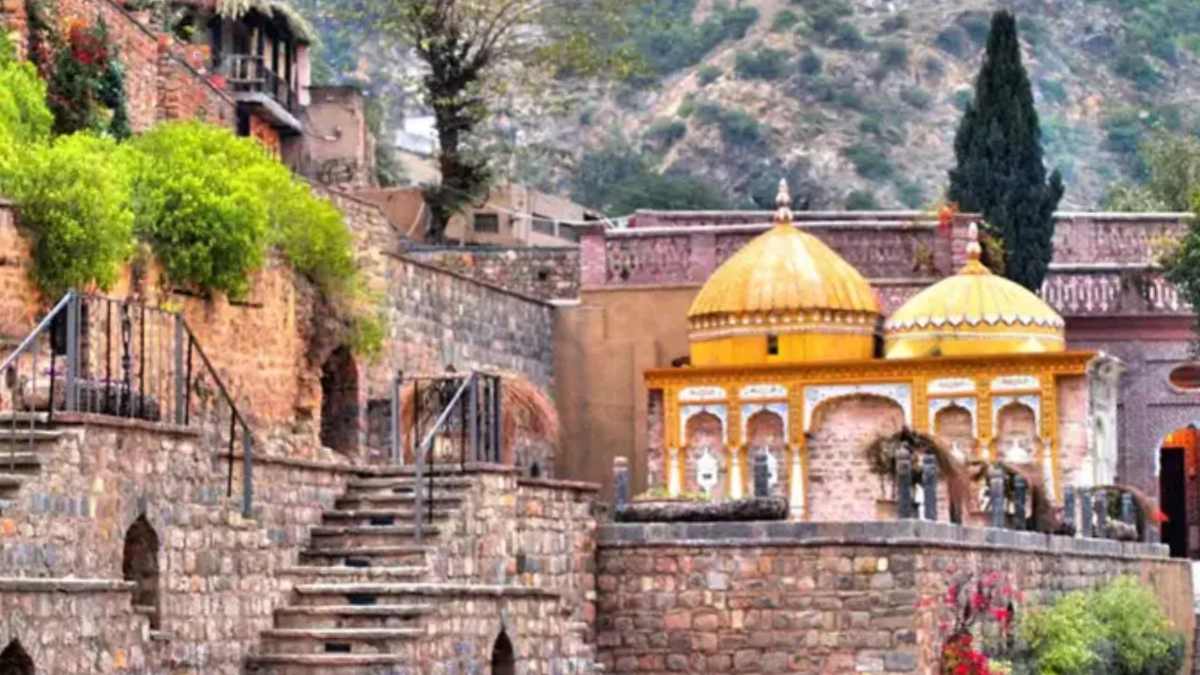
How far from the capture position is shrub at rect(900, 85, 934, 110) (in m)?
103

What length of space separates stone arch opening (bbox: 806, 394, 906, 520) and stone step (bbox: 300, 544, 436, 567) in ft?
55.1

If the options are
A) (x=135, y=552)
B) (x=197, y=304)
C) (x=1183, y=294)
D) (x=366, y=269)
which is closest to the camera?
(x=135, y=552)

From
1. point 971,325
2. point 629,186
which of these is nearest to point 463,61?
point 971,325

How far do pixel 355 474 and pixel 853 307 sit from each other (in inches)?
693

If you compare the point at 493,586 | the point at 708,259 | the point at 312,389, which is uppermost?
the point at 708,259

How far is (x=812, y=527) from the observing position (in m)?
29.1

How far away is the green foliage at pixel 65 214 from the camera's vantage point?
29375 millimetres

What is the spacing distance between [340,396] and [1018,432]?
1011 centimetres

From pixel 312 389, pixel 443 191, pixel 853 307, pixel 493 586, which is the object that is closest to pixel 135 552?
pixel 493 586

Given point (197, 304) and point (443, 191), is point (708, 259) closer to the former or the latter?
point (443, 191)

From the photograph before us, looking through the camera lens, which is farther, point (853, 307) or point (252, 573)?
point (853, 307)

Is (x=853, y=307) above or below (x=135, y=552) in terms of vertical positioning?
above

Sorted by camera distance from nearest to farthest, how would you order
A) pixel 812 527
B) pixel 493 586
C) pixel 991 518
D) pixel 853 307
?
pixel 493 586, pixel 812 527, pixel 991 518, pixel 853 307

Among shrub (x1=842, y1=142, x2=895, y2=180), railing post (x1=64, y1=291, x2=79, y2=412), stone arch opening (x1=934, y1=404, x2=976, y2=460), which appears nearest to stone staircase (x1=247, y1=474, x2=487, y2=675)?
railing post (x1=64, y1=291, x2=79, y2=412)
